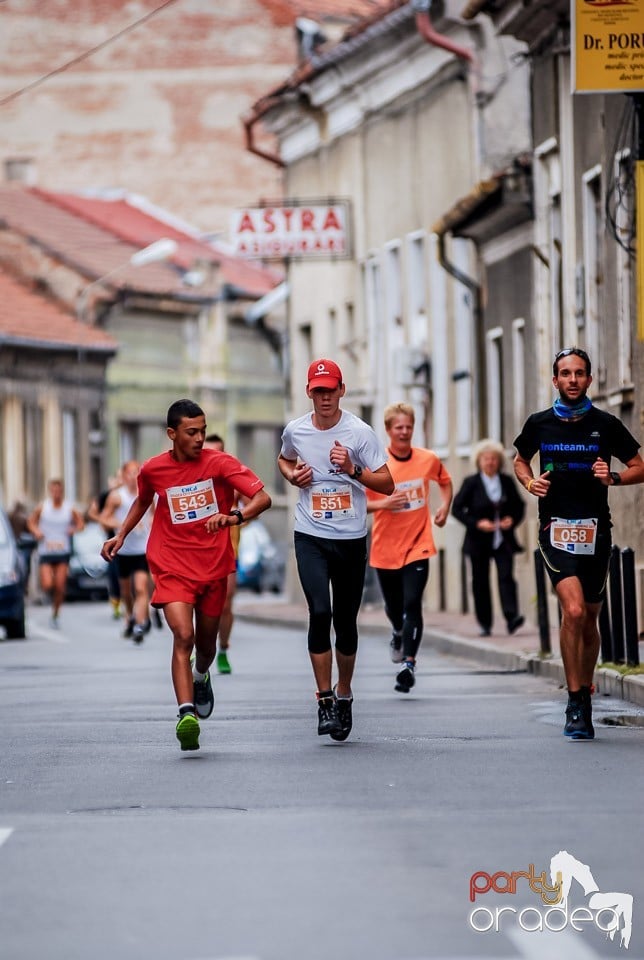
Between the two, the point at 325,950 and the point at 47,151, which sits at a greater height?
the point at 47,151

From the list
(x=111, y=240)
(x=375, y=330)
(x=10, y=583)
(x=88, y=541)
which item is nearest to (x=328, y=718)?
(x=10, y=583)

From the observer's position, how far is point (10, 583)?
89.3 ft

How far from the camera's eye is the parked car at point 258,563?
5181cm

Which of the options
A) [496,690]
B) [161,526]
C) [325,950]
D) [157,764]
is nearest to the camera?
[325,950]

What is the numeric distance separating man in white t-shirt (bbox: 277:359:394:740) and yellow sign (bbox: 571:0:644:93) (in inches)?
202

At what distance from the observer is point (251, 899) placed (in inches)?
299

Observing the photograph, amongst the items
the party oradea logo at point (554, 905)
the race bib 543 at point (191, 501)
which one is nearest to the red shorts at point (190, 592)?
the race bib 543 at point (191, 501)

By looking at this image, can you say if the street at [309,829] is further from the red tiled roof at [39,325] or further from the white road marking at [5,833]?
the red tiled roof at [39,325]

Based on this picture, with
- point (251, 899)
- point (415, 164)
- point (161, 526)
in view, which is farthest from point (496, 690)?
point (415, 164)

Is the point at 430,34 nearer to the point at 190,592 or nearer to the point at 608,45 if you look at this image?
the point at 608,45

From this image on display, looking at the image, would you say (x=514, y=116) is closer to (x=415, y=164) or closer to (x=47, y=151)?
(x=415, y=164)

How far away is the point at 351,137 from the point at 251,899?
3295cm

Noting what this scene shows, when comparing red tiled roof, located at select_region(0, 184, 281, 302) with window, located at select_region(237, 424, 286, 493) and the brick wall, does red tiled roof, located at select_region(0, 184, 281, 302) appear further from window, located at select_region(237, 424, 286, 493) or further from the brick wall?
window, located at select_region(237, 424, 286, 493)

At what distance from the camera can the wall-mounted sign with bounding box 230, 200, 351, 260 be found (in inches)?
1507
